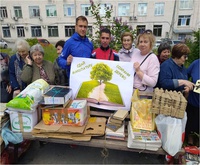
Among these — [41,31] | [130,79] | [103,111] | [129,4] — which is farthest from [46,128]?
[41,31]

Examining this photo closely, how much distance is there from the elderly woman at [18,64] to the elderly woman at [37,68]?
0.25m

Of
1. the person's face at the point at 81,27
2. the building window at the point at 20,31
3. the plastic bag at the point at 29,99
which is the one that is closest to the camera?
A: the plastic bag at the point at 29,99

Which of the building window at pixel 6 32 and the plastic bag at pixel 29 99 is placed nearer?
the plastic bag at pixel 29 99

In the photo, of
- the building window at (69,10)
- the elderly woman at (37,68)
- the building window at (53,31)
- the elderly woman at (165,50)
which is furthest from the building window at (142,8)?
the elderly woman at (37,68)

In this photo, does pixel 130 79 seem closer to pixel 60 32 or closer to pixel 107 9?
pixel 107 9

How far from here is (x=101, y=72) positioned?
2.44 metres

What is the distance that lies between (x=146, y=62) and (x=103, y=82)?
722mm

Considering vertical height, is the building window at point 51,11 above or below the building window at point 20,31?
above

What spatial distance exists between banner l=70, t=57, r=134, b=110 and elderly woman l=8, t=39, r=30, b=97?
92cm

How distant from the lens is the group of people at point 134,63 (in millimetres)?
2211

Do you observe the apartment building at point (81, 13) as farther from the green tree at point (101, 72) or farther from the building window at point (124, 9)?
the green tree at point (101, 72)

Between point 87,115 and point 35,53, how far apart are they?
1295mm

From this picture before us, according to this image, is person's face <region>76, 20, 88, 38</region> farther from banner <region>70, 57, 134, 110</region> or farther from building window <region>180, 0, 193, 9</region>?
building window <region>180, 0, 193, 9</region>

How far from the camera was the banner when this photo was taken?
7.80 ft
